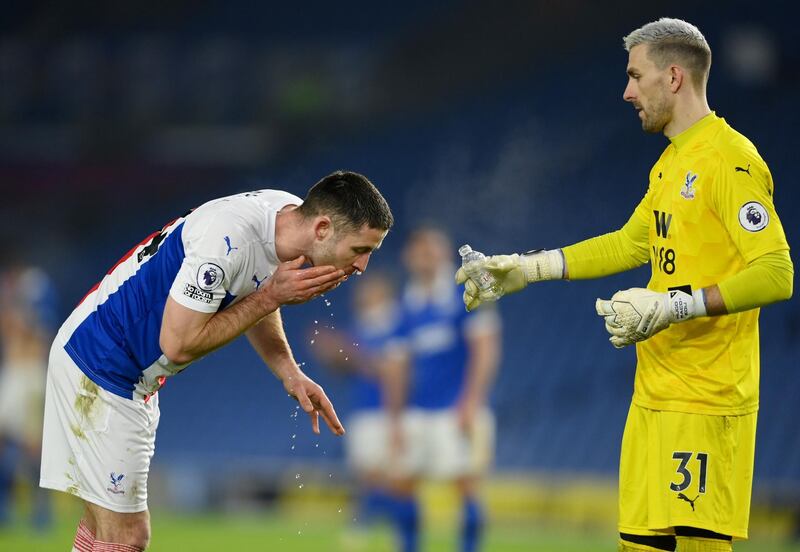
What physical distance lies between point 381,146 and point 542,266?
14551mm

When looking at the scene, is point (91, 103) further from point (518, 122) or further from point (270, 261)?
point (270, 261)

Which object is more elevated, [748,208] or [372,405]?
[748,208]

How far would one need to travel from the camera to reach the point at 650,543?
4418 millimetres

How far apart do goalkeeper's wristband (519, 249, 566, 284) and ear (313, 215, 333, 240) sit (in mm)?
817

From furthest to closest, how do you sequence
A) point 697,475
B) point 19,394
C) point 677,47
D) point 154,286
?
point 19,394
point 154,286
point 677,47
point 697,475

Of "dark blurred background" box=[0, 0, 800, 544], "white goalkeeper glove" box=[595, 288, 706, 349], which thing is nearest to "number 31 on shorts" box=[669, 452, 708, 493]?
"white goalkeeper glove" box=[595, 288, 706, 349]

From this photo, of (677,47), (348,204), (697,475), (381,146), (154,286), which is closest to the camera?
(697,475)

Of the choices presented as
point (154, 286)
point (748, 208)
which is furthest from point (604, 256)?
point (154, 286)

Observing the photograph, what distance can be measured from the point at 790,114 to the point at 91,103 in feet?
39.2

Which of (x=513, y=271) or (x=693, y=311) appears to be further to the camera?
(x=513, y=271)

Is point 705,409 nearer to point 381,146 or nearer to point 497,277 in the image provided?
point 497,277

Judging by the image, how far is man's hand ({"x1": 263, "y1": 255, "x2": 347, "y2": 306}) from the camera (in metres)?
4.34

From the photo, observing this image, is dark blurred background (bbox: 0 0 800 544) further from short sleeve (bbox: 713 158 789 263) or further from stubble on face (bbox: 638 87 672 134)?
short sleeve (bbox: 713 158 789 263)

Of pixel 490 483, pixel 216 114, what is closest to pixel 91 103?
pixel 216 114
